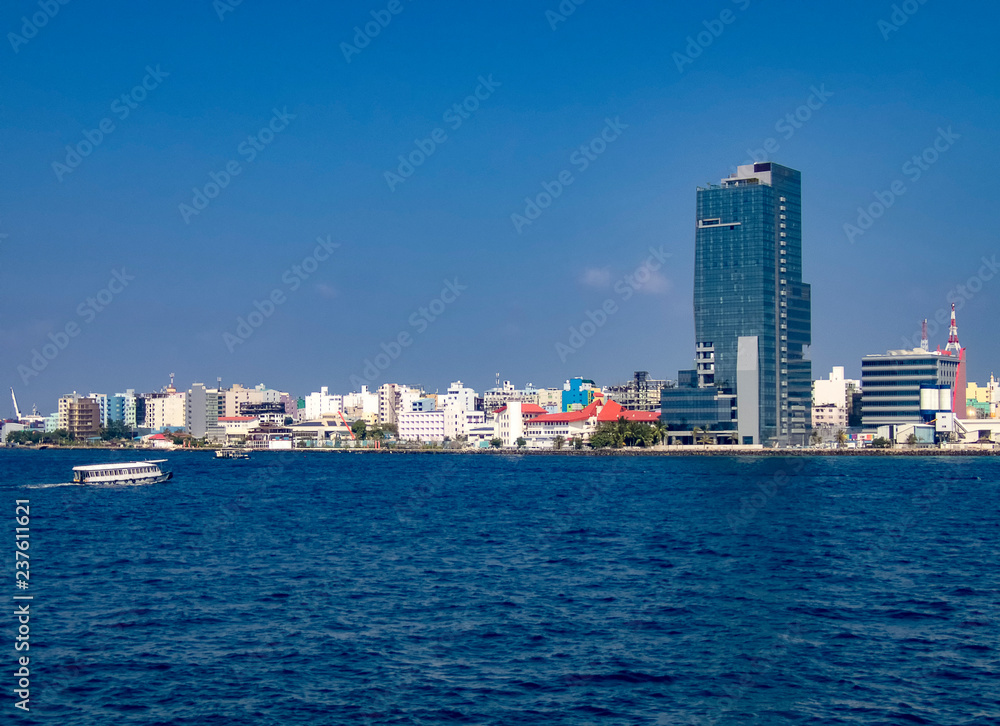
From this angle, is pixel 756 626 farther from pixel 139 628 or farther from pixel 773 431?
pixel 773 431

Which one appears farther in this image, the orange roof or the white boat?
the orange roof

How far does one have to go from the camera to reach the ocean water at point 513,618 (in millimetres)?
19453

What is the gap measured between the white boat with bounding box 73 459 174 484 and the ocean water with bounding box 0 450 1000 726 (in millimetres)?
27297

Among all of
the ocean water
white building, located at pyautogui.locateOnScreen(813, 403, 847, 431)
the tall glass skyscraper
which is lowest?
the ocean water

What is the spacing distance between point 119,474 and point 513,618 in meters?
64.8

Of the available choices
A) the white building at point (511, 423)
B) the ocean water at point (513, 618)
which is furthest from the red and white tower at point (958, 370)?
the ocean water at point (513, 618)

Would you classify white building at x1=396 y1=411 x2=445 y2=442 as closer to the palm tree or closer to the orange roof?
the orange roof

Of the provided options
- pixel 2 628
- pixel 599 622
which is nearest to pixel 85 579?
pixel 2 628

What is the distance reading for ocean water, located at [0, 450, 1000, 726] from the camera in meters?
19.5

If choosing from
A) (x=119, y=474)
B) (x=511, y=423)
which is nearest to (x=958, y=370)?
(x=511, y=423)

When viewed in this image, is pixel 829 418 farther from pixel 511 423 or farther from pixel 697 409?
pixel 511 423

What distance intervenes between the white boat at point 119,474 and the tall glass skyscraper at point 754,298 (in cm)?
8893

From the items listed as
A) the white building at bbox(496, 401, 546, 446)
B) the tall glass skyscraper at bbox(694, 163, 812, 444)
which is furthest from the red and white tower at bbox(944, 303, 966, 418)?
the white building at bbox(496, 401, 546, 446)

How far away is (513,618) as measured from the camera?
1023 inches
